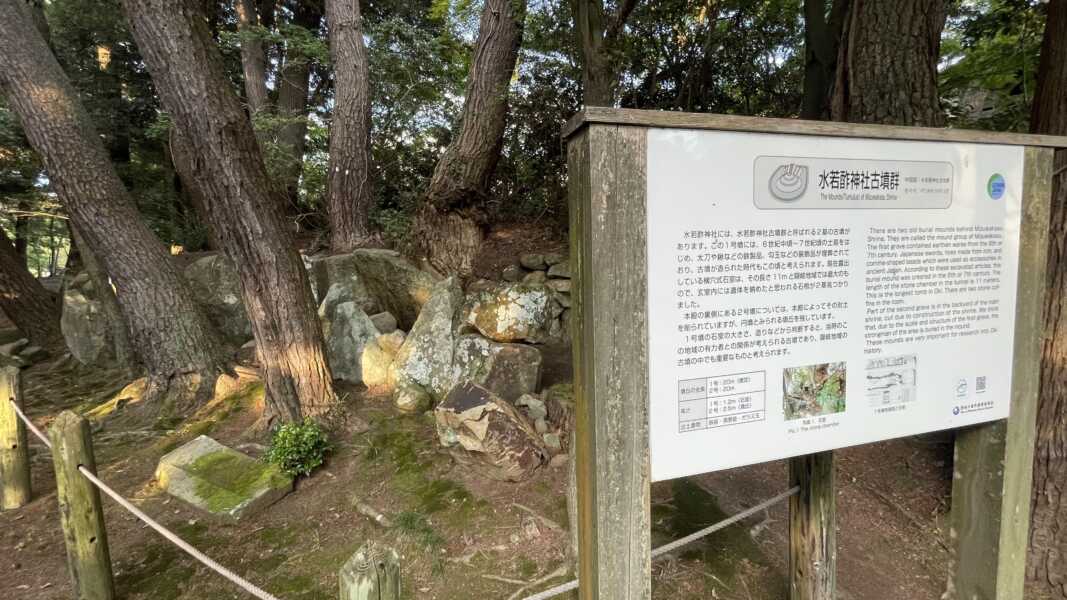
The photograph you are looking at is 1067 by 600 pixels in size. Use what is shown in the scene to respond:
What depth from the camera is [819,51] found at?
397 centimetres

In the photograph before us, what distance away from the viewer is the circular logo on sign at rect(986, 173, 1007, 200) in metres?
1.64

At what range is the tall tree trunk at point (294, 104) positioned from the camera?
23.7ft

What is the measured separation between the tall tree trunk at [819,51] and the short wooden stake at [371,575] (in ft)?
14.0

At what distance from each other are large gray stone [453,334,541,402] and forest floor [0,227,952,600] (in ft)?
2.02

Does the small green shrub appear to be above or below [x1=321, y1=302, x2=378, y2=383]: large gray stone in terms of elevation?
below

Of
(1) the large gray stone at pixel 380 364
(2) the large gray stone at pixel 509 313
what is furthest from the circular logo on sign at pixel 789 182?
(1) the large gray stone at pixel 380 364

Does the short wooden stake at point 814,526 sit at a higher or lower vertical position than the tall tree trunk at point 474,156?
lower

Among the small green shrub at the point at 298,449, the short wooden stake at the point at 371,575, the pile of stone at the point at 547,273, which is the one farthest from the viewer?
the pile of stone at the point at 547,273

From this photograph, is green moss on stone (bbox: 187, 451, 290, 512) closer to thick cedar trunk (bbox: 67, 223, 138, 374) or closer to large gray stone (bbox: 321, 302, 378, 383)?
large gray stone (bbox: 321, 302, 378, 383)

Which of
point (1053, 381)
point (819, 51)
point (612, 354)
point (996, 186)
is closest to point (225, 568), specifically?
point (612, 354)

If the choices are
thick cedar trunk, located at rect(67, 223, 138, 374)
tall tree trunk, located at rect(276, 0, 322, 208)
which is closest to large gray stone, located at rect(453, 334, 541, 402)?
tall tree trunk, located at rect(276, 0, 322, 208)

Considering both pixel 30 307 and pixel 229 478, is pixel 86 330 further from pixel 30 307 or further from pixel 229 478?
pixel 229 478

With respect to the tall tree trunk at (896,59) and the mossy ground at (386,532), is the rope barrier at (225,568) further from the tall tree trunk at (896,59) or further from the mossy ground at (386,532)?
the tall tree trunk at (896,59)

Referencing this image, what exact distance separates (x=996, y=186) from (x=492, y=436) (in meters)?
2.91
